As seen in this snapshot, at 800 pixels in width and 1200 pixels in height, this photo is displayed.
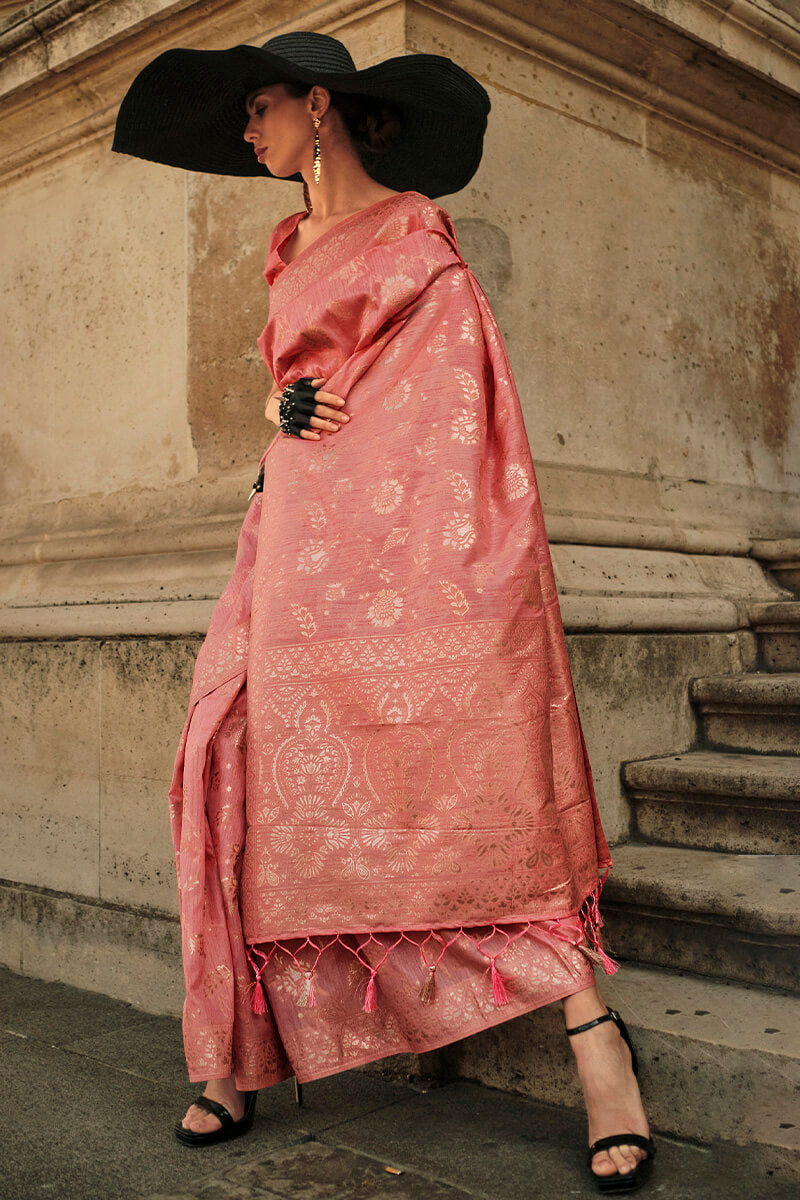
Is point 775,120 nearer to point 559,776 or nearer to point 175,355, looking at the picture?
point 175,355

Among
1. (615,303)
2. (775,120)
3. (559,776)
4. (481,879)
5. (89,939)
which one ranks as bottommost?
(89,939)

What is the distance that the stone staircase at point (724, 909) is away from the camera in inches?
83.2

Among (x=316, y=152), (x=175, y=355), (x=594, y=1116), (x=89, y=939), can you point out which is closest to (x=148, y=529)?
(x=175, y=355)

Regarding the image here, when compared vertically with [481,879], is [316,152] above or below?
above

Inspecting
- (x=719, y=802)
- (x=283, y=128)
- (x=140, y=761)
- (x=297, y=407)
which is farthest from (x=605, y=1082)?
(x=283, y=128)

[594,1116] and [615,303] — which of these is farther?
[615,303]

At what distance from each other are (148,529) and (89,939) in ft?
3.95

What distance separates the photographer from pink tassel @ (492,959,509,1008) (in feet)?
6.77

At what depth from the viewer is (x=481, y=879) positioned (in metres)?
2.09

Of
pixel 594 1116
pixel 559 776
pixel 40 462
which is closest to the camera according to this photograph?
pixel 594 1116

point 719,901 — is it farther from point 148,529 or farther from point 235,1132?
point 148,529

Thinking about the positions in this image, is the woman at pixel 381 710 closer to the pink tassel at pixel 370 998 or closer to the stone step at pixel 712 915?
the pink tassel at pixel 370 998

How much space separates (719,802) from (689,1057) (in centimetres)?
91

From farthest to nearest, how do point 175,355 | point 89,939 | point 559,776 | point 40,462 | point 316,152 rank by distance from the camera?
point 40,462
point 175,355
point 89,939
point 316,152
point 559,776
